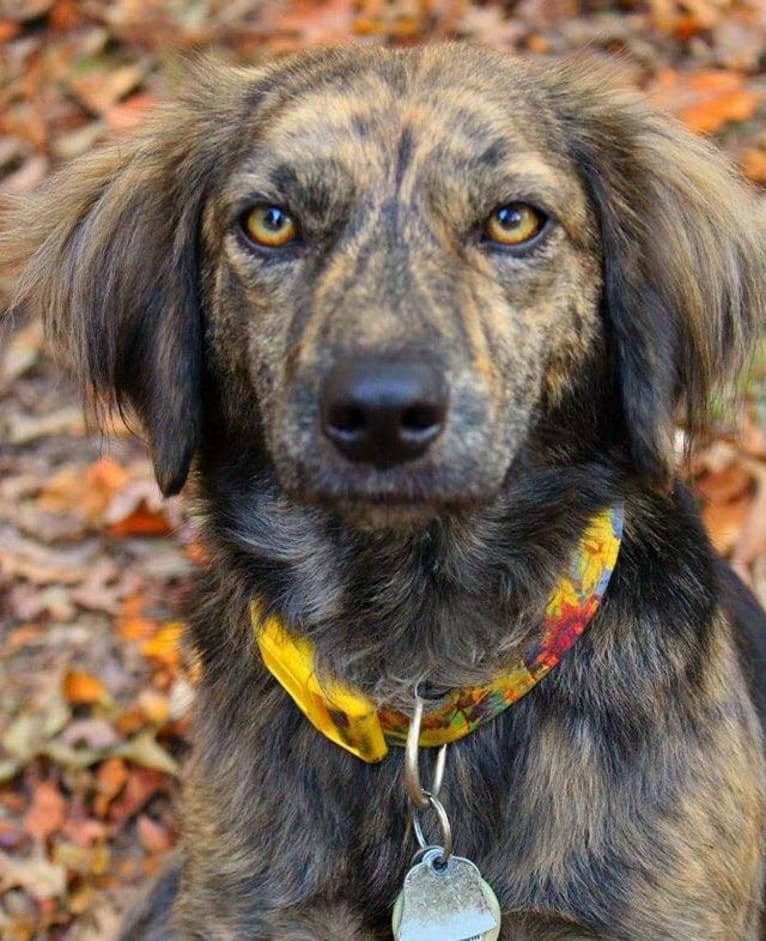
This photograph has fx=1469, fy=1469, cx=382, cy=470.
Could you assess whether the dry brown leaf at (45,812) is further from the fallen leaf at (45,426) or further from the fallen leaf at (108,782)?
the fallen leaf at (45,426)

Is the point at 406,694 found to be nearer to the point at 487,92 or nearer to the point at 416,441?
the point at 416,441

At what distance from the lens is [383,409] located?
91.8 inches

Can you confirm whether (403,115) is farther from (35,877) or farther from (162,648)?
(35,877)

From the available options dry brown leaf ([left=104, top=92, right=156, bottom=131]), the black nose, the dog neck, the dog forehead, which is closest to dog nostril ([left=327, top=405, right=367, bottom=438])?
the black nose

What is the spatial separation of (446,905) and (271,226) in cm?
131

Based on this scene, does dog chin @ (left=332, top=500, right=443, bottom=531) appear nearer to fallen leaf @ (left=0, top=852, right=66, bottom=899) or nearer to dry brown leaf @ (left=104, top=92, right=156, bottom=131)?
fallen leaf @ (left=0, top=852, right=66, bottom=899)

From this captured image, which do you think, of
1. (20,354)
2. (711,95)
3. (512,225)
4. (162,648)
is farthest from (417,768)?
(711,95)

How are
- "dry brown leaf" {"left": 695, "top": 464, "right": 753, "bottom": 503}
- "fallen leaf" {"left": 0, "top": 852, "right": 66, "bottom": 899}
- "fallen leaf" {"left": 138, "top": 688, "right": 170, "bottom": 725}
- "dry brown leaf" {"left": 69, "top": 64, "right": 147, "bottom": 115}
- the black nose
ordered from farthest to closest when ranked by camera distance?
"dry brown leaf" {"left": 69, "top": 64, "right": 147, "bottom": 115} < "dry brown leaf" {"left": 695, "top": 464, "right": 753, "bottom": 503} < "fallen leaf" {"left": 138, "top": 688, "right": 170, "bottom": 725} < "fallen leaf" {"left": 0, "top": 852, "right": 66, "bottom": 899} < the black nose

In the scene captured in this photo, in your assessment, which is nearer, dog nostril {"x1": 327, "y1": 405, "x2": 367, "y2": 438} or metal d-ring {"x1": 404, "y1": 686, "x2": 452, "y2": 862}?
dog nostril {"x1": 327, "y1": 405, "x2": 367, "y2": 438}

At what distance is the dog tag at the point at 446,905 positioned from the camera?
2.68 m

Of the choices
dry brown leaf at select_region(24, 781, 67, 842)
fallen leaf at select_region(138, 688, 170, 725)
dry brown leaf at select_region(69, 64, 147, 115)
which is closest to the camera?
dry brown leaf at select_region(24, 781, 67, 842)

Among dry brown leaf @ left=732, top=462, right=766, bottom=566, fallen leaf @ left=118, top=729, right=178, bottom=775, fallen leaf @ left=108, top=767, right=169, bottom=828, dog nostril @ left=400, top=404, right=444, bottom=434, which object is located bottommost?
fallen leaf @ left=108, top=767, right=169, bottom=828

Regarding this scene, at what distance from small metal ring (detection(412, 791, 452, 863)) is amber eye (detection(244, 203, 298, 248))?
108 centimetres

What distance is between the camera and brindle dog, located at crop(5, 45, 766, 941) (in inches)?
107
